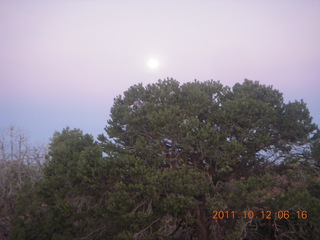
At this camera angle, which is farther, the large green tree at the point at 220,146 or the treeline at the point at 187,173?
the large green tree at the point at 220,146

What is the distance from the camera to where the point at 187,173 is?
10.6 metres

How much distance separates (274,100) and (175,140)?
5671 mm

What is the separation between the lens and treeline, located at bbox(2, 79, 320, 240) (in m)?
10.1

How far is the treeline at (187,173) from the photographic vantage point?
33.1ft

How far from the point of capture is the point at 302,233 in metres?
10.8

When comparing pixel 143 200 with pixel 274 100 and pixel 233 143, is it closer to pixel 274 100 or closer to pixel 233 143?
pixel 233 143
